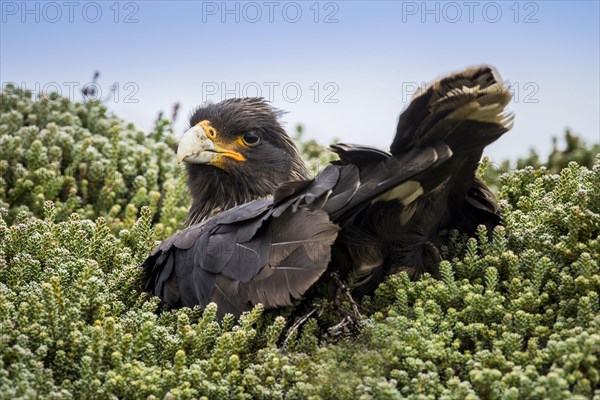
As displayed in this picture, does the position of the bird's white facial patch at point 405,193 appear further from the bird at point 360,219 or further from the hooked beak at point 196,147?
the hooked beak at point 196,147

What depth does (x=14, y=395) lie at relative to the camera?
388 centimetres

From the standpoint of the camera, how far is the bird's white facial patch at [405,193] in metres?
4.69

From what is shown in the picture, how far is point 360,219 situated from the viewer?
16.4ft

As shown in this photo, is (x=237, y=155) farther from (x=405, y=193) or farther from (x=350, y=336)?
(x=350, y=336)

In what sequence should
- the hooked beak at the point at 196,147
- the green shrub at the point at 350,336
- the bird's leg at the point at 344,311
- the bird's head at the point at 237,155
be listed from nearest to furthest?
the green shrub at the point at 350,336, the bird's leg at the point at 344,311, the hooked beak at the point at 196,147, the bird's head at the point at 237,155

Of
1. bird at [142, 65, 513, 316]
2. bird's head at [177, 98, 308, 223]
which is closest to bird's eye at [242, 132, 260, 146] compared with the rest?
bird's head at [177, 98, 308, 223]

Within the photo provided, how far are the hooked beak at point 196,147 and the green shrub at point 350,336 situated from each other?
860 mm

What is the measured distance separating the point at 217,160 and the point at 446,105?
256 centimetres

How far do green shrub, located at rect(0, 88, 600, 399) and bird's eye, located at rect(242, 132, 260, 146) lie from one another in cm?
132

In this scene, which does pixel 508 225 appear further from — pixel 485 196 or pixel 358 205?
pixel 358 205

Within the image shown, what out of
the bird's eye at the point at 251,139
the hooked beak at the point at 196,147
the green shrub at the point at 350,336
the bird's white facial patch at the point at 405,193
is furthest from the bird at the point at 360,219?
the bird's eye at the point at 251,139

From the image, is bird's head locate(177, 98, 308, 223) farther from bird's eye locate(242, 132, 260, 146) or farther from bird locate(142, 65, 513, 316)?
bird locate(142, 65, 513, 316)

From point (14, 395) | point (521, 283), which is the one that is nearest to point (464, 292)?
point (521, 283)

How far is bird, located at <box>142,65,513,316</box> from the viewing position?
14.7 ft
